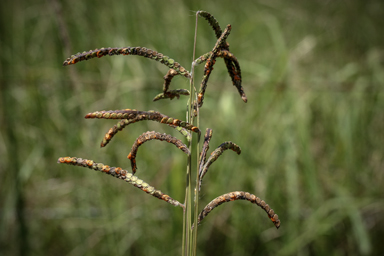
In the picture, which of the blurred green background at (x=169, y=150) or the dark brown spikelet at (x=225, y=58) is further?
the blurred green background at (x=169, y=150)

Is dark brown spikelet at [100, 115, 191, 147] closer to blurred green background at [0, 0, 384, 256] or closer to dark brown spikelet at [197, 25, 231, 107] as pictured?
dark brown spikelet at [197, 25, 231, 107]

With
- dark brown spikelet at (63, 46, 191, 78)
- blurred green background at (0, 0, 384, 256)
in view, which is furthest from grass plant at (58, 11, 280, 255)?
blurred green background at (0, 0, 384, 256)

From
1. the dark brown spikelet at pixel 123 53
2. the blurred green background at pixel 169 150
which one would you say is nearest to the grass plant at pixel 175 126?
the dark brown spikelet at pixel 123 53

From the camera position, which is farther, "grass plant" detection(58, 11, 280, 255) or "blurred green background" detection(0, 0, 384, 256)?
"blurred green background" detection(0, 0, 384, 256)

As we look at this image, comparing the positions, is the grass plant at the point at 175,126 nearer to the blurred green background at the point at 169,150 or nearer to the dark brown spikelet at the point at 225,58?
the dark brown spikelet at the point at 225,58

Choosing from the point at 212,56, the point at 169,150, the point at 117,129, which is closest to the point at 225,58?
the point at 212,56

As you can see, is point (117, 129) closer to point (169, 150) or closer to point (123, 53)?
point (123, 53)

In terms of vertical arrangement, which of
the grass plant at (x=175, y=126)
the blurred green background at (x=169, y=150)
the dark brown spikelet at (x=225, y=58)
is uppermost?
the blurred green background at (x=169, y=150)

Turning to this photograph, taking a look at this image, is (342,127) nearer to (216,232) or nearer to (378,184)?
(378,184)

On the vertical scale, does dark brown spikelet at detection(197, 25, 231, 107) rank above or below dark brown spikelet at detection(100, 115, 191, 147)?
above
